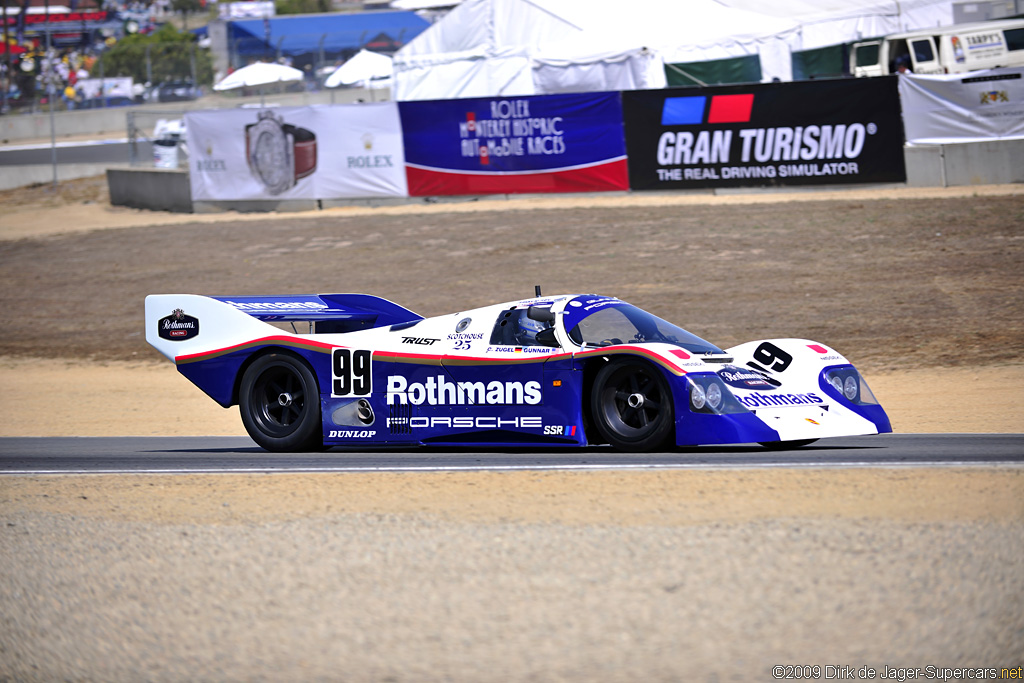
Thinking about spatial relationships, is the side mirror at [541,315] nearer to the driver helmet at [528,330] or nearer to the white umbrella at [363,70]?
the driver helmet at [528,330]

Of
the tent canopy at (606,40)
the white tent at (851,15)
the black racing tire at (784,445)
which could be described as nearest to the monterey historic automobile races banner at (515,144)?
the tent canopy at (606,40)

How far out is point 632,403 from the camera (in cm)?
823

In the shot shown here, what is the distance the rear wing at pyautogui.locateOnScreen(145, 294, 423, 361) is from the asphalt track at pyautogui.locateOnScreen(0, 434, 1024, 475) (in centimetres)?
92

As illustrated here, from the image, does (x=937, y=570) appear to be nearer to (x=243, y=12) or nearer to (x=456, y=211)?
(x=456, y=211)

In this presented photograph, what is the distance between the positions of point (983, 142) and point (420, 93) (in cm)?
1751

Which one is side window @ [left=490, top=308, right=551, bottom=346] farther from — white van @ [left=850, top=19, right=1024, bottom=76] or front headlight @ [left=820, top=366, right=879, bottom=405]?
white van @ [left=850, top=19, right=1024, bottom=76]

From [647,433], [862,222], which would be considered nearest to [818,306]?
[862,222]

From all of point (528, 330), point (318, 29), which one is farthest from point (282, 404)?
point (318, 29)

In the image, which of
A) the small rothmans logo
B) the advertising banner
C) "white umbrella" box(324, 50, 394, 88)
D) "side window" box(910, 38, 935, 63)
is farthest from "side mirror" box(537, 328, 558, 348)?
"white umbrella" box(324, 50, 394, 88)

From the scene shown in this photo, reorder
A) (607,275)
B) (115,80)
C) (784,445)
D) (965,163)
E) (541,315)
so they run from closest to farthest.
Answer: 1. (541,315)
2. (784,445)
3. (607,275)
4. (965,163)
5. (115,80)

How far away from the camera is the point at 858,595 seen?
5.10 metres

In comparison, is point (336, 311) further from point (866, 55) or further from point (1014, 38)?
point (866, 55)

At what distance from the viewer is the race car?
8.09 meters

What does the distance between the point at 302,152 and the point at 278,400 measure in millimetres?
17403
